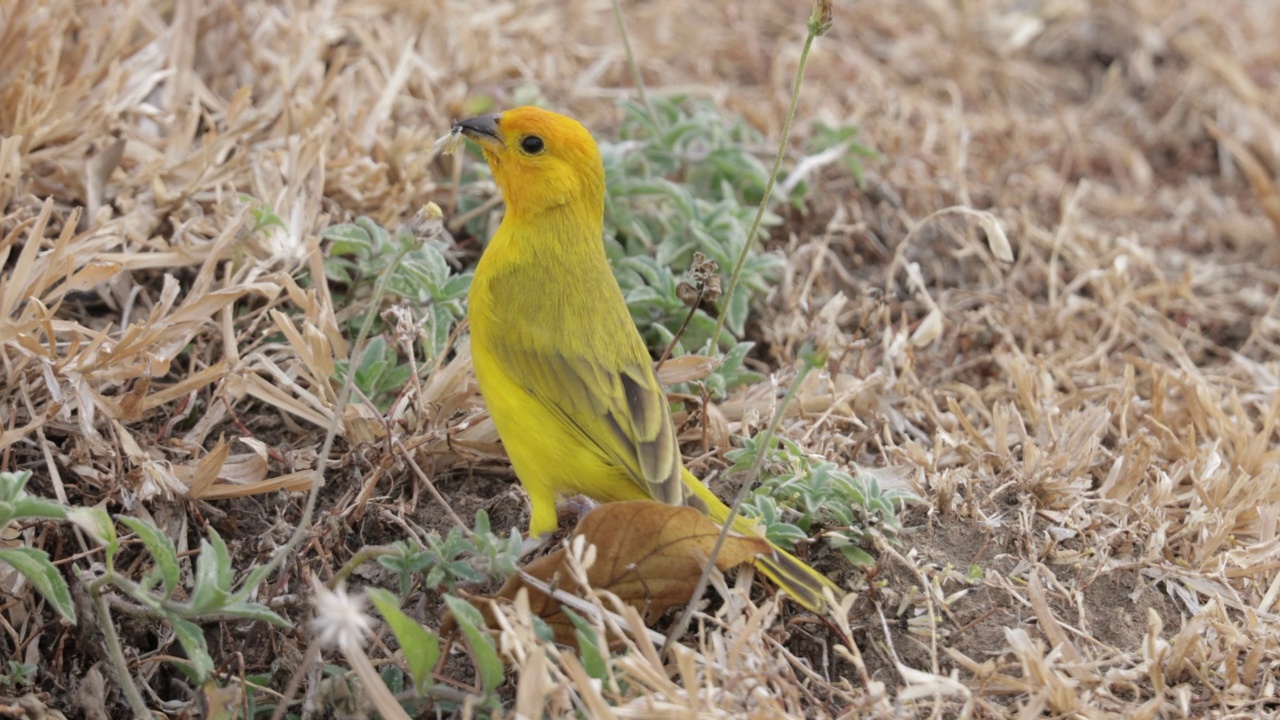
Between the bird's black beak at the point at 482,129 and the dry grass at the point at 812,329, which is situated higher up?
the bird's black beak at the point at 482,129

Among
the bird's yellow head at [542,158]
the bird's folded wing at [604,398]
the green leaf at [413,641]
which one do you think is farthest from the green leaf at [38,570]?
the bird's yellow head at [542,158]

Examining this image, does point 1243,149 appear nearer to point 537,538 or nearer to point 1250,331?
point 1250,331

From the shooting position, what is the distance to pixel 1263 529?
127 inches

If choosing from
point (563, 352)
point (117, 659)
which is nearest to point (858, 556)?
point (563, 352)

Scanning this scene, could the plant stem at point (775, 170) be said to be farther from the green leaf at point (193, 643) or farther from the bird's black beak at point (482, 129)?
the green leaf at point (193, 643)

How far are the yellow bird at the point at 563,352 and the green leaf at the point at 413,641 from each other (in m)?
0.60

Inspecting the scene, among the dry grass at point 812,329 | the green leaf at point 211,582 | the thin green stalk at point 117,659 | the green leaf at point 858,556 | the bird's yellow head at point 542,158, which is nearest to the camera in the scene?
the green leaf at point 211,582

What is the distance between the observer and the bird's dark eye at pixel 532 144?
10.9 feet

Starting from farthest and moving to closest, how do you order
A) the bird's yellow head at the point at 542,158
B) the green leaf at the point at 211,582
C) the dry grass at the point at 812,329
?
1. the bird's yellow head at the point at 542,158
2. the dry grass at the point at 812,329
3. the green leaf at the point at 211,582

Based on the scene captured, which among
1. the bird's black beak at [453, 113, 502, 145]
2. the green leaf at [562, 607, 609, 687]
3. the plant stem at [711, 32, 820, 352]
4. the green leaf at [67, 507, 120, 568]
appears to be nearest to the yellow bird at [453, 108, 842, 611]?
the bird's black beak at [453, 113, 502, 145]

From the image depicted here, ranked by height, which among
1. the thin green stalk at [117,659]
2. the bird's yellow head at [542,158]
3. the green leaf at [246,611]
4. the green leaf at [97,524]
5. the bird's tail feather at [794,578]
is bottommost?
the thin green stalk at [117,659]

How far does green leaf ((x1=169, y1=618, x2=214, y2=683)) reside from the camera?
93.8 inches

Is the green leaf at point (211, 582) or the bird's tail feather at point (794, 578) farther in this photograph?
the bird's tail feather at point (794, 578)

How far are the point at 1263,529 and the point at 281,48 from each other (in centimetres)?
353
